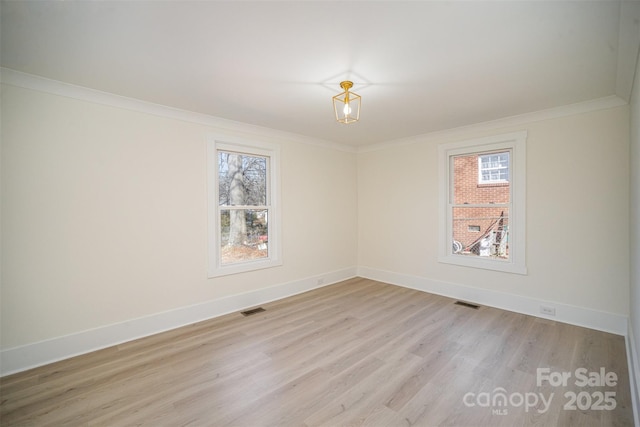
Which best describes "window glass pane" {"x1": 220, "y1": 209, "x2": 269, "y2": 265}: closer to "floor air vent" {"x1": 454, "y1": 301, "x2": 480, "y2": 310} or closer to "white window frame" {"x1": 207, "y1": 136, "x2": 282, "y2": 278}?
"white window frame" {"x1": 207, "y1": 136, "x2": 282, "y2": 278}

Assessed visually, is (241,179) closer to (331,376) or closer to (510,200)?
(331,376)

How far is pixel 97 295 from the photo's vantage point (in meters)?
2.84

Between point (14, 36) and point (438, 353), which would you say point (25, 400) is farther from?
point (438, 353)

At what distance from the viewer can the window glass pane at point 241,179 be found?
152 inches

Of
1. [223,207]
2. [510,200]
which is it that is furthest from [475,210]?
[223,207]

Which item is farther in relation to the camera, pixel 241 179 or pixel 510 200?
pixel 241 179

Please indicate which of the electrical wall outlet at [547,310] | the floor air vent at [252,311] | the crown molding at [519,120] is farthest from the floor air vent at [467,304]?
the floor air vent at [252,311]

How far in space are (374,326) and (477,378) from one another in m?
1.19

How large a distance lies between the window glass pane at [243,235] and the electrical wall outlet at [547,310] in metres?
3.66

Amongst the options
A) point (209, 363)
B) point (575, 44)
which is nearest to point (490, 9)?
point (575, 44)

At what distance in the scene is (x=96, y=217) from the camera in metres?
2.83

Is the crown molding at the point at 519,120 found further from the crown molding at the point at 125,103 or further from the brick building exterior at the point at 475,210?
the crown molding at the point at 125,103

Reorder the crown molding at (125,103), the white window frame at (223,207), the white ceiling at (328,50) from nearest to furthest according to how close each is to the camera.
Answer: the white ceiling at (328,50), the crown molding at (125,103), the white window frame at (223,207)

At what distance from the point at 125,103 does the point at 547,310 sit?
5323 mm
